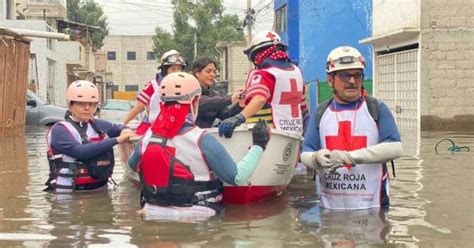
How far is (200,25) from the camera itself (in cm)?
6034

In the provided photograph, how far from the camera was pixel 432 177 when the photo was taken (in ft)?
30.8

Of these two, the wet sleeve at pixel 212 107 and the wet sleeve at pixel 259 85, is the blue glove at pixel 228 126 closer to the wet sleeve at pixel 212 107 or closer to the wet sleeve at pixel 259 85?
the wet sleeve at pixel 259 85

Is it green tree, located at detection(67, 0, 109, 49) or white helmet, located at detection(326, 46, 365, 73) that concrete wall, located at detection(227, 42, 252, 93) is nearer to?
green tree, located at detection(67, 0, 109, 49)

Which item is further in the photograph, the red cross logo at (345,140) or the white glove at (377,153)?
the red cross logo at (345,140)

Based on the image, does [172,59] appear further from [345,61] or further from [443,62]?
[443,62]

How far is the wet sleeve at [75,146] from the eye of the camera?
746 centimetres

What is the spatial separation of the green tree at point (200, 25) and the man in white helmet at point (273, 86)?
5159 cm

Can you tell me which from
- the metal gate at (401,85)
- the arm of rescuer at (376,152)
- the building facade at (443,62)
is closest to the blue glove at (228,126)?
the arm of rescuer at (376,152)

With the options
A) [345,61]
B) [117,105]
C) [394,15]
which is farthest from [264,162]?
[117,105]

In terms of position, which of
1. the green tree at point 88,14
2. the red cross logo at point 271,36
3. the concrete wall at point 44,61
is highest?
the green tree at point 88,14

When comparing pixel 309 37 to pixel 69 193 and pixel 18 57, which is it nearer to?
pixel 18 57

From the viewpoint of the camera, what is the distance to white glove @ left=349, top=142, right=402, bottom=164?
19.2ft

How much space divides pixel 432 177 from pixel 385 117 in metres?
3.66

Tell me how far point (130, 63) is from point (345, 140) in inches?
3508
